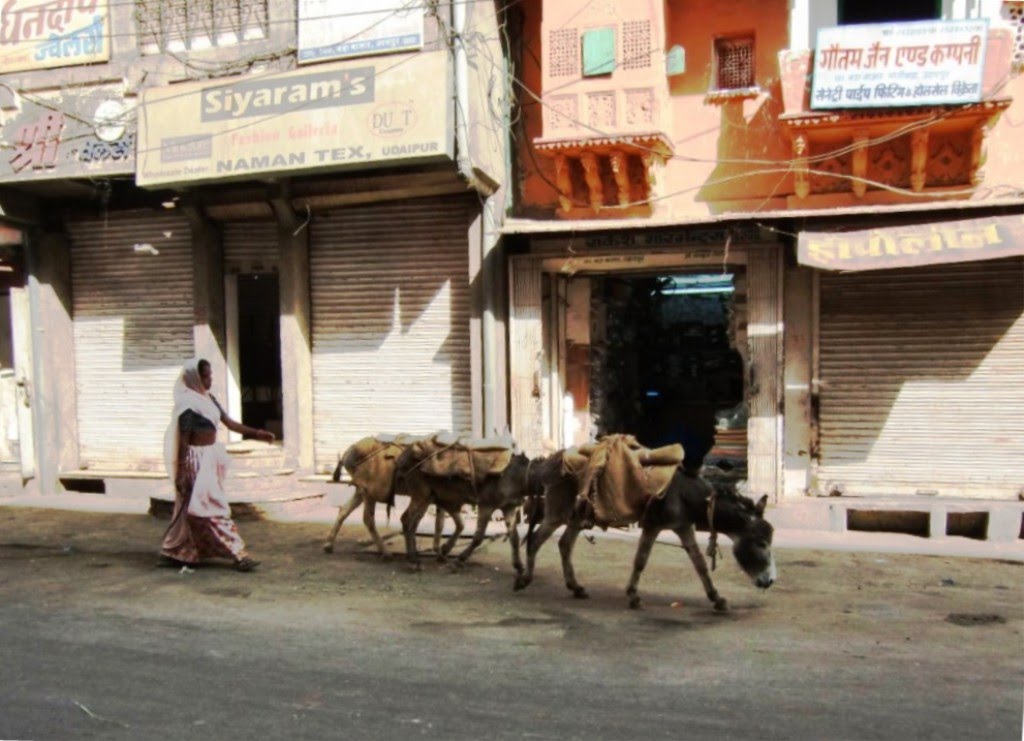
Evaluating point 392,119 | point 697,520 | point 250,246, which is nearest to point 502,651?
point 697,520

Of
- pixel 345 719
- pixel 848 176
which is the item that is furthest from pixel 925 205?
pixel 345 719

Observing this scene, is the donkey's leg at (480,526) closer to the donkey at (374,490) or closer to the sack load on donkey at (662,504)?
the donkey at (374,490)

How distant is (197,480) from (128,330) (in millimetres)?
6169

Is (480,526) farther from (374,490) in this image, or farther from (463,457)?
(374,490)

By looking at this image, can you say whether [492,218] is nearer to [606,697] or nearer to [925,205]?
[925,205]

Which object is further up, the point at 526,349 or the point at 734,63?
the point at 734,63

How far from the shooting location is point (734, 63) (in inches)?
413

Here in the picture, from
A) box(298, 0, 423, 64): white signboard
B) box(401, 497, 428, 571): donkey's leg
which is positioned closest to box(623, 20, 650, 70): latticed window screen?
box(298, 0, 423, 64): white signboard

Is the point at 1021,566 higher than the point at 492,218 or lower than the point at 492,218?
lower

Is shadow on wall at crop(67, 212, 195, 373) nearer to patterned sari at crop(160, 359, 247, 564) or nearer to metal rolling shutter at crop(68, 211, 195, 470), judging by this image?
metal rolling shutter at crop(68, 211, 195, 470)

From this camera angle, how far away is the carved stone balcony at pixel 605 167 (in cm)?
1019

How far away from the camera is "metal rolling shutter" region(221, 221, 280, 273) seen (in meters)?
12.2

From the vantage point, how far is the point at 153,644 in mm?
5449

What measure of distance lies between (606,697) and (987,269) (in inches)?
298
